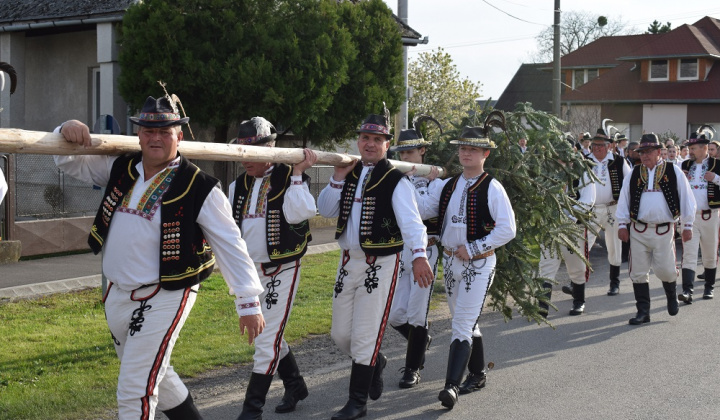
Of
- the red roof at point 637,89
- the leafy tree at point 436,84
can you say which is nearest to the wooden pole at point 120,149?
the leafy tree at point 436,84

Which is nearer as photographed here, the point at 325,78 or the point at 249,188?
the point at 249,188

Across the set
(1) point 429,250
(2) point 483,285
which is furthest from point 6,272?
(2) point 483,285

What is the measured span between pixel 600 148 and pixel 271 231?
8124 mm

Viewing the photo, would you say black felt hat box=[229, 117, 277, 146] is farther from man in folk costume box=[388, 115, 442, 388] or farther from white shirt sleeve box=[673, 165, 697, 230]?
white shirt sleeve box=[673, 165, 697, 230]

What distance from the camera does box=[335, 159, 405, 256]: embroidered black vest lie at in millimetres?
6531

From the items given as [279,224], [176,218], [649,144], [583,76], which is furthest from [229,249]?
[583,76]

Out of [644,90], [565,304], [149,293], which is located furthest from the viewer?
[644,90]

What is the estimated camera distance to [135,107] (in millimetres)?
16719

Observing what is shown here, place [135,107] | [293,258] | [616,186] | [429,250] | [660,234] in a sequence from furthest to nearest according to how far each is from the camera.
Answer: [135,107] → [616,186] → [660,234] → [429,250] → [293,258]

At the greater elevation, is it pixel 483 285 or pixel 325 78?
pixel 325 78

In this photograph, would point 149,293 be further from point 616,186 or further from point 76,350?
point 616,186

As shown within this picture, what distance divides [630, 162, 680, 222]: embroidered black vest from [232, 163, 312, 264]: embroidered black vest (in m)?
5.63

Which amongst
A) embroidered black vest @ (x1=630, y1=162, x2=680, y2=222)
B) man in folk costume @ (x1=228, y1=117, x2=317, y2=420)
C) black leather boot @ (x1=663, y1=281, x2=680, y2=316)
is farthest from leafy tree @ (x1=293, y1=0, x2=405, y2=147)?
man in folk costume @ (x1=228, y1=117, x2=317, y2=420)

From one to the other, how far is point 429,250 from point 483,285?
3.43 feet
